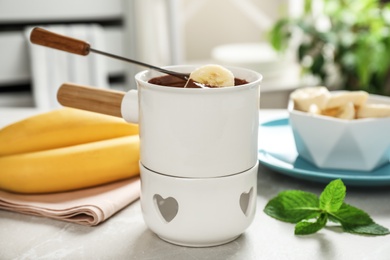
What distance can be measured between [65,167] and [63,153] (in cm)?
2

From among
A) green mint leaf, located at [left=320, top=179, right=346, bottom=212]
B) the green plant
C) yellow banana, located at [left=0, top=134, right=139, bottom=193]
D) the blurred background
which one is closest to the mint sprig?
green mint leaf, located at [left=320, top=179, right=346, bottom=212]

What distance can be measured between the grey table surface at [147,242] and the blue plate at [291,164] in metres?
0.05

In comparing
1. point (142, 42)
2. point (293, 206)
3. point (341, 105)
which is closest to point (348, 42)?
point (142, 42)

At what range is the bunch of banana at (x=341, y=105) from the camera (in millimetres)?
869

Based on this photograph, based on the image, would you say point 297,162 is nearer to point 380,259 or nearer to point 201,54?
point 380,259

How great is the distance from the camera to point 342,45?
241cm

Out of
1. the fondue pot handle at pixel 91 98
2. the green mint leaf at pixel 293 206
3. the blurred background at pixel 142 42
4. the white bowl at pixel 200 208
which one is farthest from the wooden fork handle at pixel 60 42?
the blurred background at pixel 142 42

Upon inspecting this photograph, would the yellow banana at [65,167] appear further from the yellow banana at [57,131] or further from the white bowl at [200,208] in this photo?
the white bowl at [200,208]

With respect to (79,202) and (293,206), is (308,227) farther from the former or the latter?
(79,202)

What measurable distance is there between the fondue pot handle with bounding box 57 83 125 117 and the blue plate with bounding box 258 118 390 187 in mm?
259

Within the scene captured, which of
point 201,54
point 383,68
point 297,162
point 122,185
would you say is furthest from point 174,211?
point 201,54

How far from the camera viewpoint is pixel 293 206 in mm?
744

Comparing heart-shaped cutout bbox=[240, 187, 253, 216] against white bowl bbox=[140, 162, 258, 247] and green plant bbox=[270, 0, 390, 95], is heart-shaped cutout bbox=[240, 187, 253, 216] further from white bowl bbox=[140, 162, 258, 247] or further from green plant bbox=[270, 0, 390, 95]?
green plant bbox=[270, 0, 390, 95]

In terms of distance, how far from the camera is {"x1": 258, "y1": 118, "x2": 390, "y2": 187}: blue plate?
2.67ft
